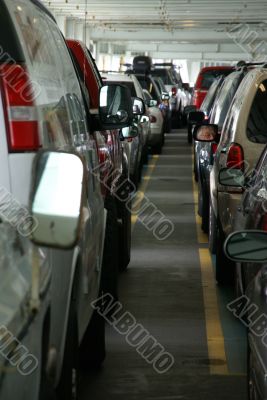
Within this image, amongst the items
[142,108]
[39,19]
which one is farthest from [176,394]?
[142,108]

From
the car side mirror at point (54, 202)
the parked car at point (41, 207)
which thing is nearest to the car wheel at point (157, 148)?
the parked car at point (41, 207)

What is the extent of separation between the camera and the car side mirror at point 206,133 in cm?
986

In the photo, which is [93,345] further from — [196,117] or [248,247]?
[196,117]

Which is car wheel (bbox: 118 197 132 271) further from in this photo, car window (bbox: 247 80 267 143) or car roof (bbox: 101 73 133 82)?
car roof (bbox: 101 73 133 82)

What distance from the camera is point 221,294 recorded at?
8344 millimetres

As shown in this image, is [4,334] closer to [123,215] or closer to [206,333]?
[206,333]

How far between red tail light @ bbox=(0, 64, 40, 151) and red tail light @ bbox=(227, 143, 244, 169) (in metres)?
4.81

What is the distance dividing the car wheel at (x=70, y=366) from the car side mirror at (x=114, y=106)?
8.17 feet

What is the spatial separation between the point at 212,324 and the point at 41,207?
15.5 ft

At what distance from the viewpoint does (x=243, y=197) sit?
6207 millimetres

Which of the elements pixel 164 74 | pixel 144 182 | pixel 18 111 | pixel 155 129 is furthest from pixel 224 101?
pixel 164 74

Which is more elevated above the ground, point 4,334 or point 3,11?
point 3,11

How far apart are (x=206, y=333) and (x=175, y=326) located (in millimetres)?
283

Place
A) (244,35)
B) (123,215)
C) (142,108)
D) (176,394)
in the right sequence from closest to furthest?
1. (176,394)
2. (123,215)
3. (142,108)
4. (244,35)
